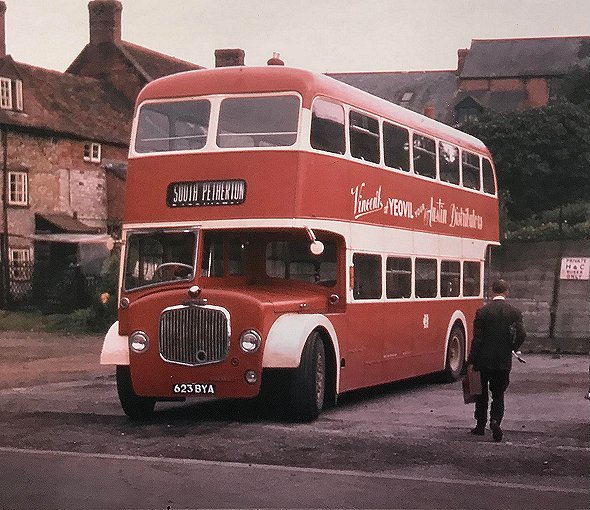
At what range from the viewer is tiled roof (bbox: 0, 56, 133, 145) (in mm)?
44906

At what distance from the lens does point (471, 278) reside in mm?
22328

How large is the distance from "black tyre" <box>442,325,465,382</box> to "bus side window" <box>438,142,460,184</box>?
254 centimetres

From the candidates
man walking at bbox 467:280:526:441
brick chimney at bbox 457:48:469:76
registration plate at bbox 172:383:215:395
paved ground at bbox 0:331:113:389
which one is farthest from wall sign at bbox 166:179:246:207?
brick chimney at bbox 457:48:469:76

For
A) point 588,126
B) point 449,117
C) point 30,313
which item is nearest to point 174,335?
point 30,313

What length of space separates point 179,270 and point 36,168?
31.0m

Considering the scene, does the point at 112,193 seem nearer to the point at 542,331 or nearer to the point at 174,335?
the point at 542,331

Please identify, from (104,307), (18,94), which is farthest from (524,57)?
(104,307)

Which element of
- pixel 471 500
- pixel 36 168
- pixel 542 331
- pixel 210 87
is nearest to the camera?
pixel 471 500

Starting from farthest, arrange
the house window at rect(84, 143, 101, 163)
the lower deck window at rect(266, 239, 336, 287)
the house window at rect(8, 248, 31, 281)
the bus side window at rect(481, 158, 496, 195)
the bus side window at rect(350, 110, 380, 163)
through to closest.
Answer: the house window at rect(84, 143, 101, 163) → the house window at rect(8, 248, 31, 281) → the bus side window at rect(481, 158, 496, 195) → the bus side window at rect(350, 110, 380, 163) → the lower deck window at rect(266, 239, 336, 287)

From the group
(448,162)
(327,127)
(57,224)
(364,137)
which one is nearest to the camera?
(327,127)

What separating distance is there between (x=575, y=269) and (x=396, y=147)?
52.1 ft

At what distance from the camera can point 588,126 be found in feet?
172

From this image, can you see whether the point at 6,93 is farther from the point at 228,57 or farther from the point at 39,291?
the point at 228,57

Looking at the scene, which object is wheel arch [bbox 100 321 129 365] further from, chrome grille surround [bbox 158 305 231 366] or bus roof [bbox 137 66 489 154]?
bus roof [bbox 137 66 489 154]
